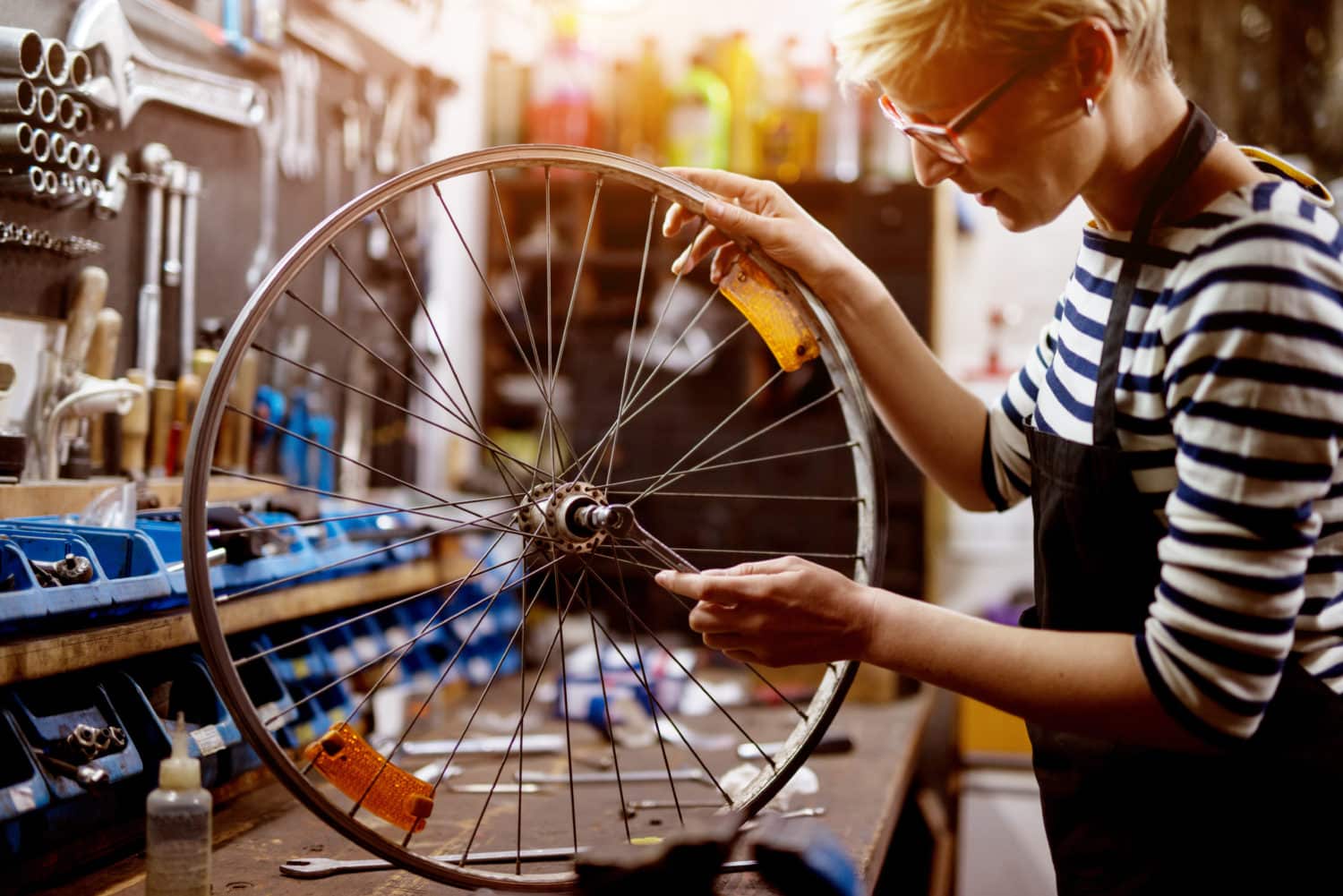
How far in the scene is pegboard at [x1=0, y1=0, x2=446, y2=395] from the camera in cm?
127

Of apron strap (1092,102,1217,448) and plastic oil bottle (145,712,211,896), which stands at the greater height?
apron strap (1092,102,1217,448)

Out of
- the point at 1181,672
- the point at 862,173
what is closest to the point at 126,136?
the point at 1181,672

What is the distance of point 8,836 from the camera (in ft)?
3.06

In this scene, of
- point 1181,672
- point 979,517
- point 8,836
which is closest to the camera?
point 1181,672

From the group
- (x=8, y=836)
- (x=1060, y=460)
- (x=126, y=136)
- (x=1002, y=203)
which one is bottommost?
(x=8, y=836)

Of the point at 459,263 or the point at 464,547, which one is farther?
the point at 459,263

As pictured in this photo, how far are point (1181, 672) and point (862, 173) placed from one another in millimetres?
2207

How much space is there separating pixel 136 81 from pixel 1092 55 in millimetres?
1200

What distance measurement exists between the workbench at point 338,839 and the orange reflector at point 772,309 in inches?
21.3

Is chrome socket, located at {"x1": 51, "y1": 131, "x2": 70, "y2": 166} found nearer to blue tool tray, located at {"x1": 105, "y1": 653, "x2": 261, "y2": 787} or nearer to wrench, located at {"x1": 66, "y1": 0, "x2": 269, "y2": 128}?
wrench, located at {"x1": 66, "y1": 0, "x2": 269, "y2": 128}

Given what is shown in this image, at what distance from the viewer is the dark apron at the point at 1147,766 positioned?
88 cm

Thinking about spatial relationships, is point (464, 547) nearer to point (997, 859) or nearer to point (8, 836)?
point (8, 836)

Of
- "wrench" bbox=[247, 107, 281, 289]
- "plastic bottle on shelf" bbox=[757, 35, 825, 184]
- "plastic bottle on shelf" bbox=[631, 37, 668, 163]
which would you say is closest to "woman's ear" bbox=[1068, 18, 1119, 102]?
"wrench" bbox=[247, 107, 281, 289]

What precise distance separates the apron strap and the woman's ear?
97mm
